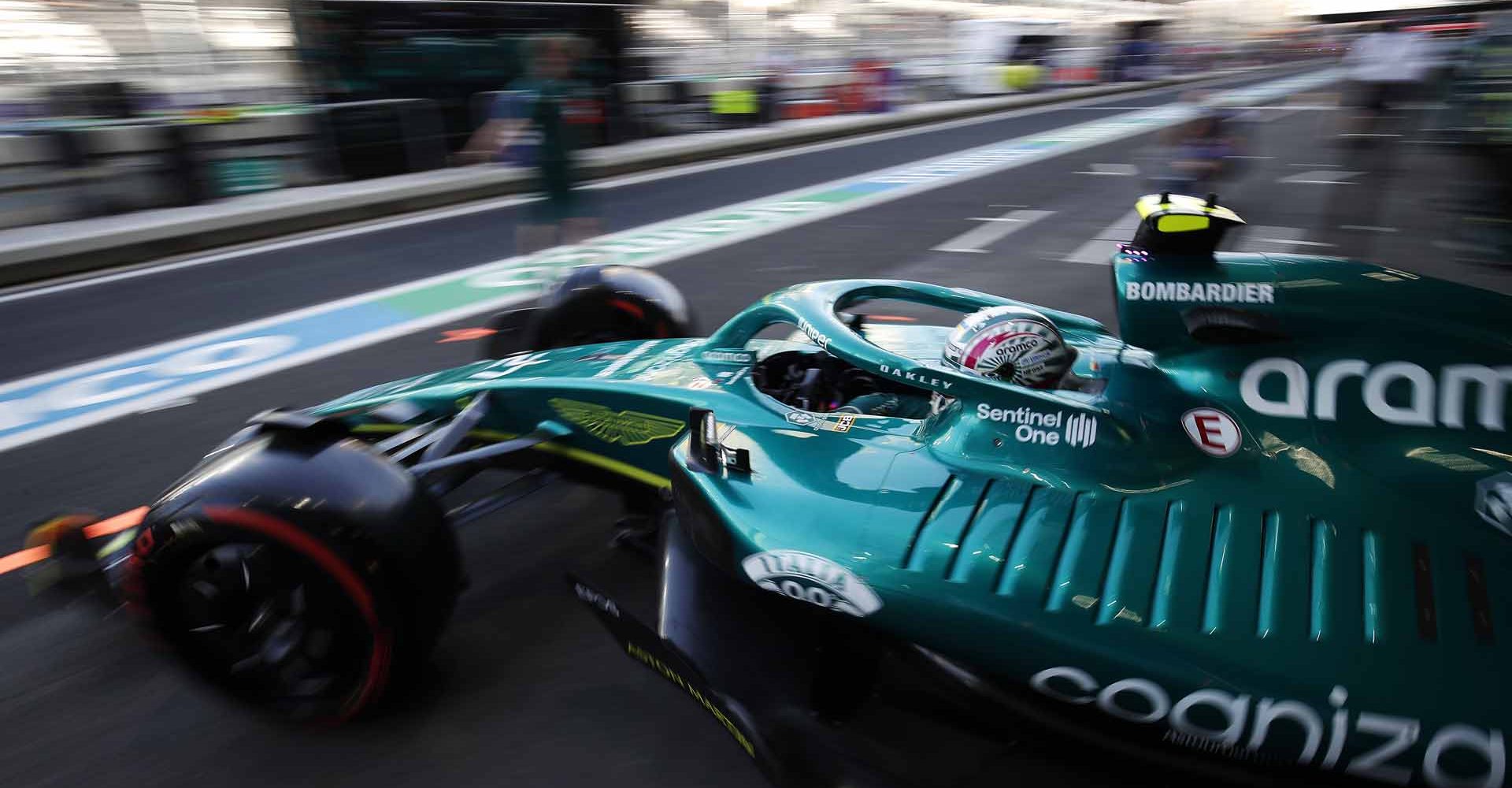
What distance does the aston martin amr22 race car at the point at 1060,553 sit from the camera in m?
1.98

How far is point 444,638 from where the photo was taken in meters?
2.99

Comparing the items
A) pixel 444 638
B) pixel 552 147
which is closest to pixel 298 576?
pixel 444 638

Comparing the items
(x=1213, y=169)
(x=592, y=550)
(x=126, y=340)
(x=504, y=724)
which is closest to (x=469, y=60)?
(x=126, y=340)

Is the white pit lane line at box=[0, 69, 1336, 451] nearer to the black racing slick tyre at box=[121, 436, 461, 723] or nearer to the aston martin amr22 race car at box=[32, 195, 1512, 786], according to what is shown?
the aston martin amr22 race car at box=[32, 195, 1512, 786]

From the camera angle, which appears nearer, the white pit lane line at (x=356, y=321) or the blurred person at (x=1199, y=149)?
the white pit lane line at (x=356, y=321)

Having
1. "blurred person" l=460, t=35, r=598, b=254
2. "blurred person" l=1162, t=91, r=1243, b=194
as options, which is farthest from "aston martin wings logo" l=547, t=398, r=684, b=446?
"blurred person" l=1162, t=91, r=1243, b=194

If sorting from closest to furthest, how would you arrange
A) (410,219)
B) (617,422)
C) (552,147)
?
1. (617,422)
2. (552,147)
3. (410,219)

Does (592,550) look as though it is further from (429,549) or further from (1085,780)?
(1085,780)

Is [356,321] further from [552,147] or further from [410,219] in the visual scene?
[410,219]

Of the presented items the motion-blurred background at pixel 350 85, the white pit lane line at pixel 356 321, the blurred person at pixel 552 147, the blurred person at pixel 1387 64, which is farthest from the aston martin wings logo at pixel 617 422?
the blurred person at pixel 1387 64

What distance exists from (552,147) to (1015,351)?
4782 mm

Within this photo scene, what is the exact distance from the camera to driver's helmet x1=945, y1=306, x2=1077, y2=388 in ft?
8.55

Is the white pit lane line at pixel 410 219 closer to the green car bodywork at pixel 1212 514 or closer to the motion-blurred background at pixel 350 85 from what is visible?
the motion-blurred background at pixel 350 85

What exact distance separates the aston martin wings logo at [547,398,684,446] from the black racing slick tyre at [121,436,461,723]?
2.37 feet
